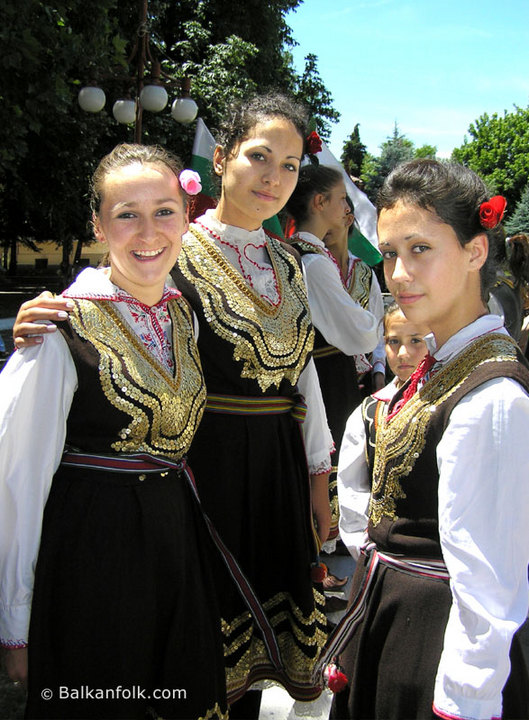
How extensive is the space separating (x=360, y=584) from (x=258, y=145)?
1441 millimetres

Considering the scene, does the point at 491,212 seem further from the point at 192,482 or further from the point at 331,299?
the point at 331,299

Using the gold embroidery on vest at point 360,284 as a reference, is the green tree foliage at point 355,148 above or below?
above

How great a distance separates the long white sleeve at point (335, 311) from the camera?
2.85 metres

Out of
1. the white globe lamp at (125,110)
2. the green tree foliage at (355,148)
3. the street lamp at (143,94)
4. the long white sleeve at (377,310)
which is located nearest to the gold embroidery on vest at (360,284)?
the long white sleeve at (377,310)

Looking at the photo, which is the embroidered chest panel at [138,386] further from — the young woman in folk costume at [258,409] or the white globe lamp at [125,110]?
the white globe lamp at [125,110]

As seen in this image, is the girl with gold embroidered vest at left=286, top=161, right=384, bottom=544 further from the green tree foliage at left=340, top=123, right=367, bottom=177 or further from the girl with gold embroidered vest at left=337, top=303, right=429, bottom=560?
the green tree foliage at left=340, top=123, right=367, bottom=177

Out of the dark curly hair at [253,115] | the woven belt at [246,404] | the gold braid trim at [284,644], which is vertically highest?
the dark curly hair at [253,115]

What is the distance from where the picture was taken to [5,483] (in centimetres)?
153

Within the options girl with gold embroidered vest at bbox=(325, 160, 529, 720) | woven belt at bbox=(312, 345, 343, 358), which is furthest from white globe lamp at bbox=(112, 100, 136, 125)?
girl with gold embroidered vest at bbox=(325, 160, 529, 720)

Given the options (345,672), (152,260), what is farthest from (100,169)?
(345,672)

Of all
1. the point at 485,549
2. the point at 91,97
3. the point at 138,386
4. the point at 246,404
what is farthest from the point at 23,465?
the point at 91,97

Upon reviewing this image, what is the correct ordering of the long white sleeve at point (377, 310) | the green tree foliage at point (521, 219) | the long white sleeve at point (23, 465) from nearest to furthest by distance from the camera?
1. the long white sleeve at point (23, 465)
2. the long white sleeve at point (377, 310)
3. the green tree foliage at point (521, 219)

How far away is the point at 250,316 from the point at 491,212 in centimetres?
92

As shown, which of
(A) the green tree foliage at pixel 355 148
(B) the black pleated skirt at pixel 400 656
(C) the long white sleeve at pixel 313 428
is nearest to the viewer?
(B) the black pleated skirt at pixel 400 656
